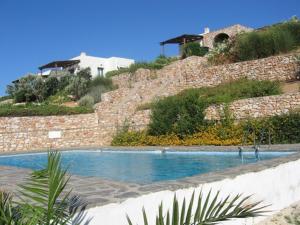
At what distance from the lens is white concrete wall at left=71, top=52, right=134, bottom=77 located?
3725 cm

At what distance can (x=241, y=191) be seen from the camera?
504cm

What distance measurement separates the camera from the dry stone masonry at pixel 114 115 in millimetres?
18750

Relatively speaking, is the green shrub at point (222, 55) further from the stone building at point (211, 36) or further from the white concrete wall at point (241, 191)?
the white concrete wall at point (241, 191)

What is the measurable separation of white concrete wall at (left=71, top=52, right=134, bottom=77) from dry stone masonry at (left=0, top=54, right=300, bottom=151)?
1573 centimetres

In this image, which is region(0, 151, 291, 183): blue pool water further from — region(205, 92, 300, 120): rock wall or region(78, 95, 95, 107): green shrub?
region(78, 95, 95, 107): green shrub

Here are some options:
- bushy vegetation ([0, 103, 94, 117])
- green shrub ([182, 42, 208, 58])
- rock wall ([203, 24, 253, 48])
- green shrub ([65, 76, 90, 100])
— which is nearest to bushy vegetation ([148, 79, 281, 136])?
bushy vegetation ([0, 103, 94, 117])

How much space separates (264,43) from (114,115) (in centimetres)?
984

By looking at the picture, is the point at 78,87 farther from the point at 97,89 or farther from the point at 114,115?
the point at 114,115

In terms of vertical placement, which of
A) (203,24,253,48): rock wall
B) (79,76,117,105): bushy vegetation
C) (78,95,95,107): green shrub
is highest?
(203,24,253,48): rock wall

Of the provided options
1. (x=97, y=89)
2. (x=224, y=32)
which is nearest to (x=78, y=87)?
(x=97, y=89)

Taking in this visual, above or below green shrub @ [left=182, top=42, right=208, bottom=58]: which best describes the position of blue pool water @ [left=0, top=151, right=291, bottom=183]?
below

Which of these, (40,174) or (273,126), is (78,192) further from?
(273,126)

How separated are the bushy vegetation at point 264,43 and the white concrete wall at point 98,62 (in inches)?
689

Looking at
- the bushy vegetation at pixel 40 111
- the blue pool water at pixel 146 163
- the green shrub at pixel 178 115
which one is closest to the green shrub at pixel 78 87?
the bushy vegetation at pixel 40 111
